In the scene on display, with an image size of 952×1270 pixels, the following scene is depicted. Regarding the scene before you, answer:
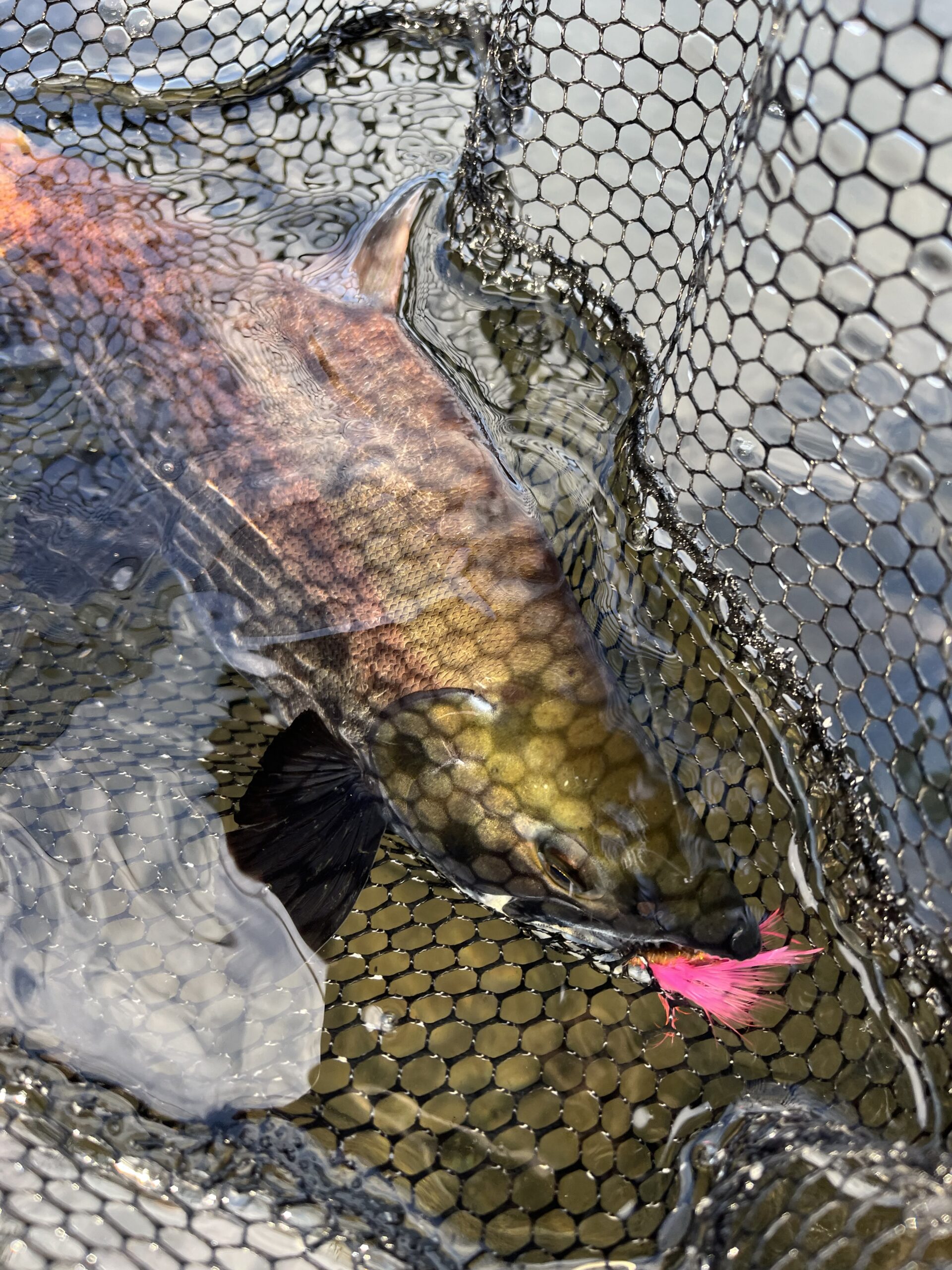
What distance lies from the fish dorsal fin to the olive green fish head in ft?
5.23

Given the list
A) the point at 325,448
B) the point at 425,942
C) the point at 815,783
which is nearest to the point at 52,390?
the point at 325,448

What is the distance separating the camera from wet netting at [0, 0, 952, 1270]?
2857 mm

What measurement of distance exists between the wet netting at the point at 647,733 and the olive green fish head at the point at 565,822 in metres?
0.29

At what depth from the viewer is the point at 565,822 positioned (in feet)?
9.16

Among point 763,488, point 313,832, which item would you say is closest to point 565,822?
point 313,832

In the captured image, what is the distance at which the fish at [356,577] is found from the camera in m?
2.82

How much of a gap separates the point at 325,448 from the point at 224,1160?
2.01 metres

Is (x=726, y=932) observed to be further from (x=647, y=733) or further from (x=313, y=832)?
(x=313, y=832)

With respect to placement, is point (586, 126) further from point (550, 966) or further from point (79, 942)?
point (79, 942)

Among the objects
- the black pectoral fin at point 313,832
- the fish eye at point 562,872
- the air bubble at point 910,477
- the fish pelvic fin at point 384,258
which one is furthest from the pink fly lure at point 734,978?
the fish pelvic fin at point 384,258

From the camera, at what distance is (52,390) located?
4.11 m

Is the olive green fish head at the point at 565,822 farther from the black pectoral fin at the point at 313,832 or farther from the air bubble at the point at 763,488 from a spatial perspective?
the air bubble at the point at 763,488

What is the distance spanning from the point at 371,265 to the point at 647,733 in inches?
79.8

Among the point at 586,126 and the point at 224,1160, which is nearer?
the point at 224,1160
